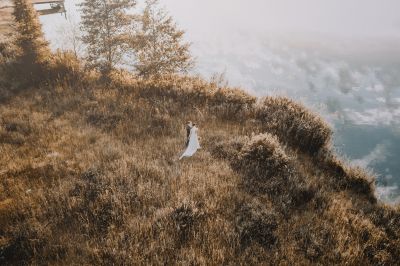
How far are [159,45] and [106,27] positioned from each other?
2984 mm

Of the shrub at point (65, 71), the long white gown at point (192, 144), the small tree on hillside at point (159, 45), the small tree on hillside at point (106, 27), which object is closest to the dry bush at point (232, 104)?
the long white gown at point (192, 144)

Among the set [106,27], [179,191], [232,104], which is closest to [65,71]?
[106,27]

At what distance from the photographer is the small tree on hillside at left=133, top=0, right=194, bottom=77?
16.7 metres

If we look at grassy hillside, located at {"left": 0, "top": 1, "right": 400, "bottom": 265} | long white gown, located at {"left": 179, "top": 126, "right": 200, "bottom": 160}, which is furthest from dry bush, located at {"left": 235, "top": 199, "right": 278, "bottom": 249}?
long white gown, located at {"left": 179, "top": 126, "right": 200, "bottom": 160}

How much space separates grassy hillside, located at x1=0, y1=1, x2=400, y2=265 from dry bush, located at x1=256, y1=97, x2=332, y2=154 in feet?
0.12

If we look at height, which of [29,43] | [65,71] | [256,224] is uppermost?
[29,43]

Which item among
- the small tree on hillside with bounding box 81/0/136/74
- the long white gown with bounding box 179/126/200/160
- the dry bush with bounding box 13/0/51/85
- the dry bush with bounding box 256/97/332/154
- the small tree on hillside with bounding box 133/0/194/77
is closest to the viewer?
the long white gown with bounding box 179/126/200/160

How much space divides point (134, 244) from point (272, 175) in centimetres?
340

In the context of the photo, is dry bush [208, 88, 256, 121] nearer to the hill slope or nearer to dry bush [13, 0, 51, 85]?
the hill slope

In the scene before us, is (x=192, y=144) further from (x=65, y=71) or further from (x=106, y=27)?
(x=106, y=27)

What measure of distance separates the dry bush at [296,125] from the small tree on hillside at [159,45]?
25.5 ft

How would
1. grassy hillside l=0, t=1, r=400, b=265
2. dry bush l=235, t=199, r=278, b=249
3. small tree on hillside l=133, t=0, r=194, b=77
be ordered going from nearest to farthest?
grassy hillside l=0, t=1, r=400, b=265, dry bush l=235, t=199, r=278, b=249, small tree on hillside l=133, t=0, r=194, b=77

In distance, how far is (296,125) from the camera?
9695mm

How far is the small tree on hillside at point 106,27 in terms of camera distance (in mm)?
15094
